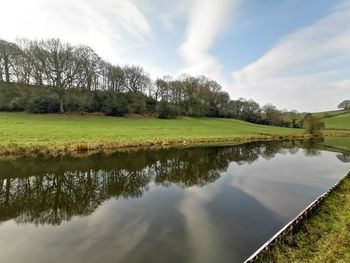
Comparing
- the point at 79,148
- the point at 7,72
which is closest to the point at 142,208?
the point at 79,148

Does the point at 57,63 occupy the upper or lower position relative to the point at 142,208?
upper

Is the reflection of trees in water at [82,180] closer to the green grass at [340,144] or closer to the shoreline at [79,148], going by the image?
the shoreline at [79,148]

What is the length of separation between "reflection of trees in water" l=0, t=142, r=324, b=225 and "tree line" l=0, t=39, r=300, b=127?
1168 inches

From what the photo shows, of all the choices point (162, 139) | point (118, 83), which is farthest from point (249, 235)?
point (118, 83)

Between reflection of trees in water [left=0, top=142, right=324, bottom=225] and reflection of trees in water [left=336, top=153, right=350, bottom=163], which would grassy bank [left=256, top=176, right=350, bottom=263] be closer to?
reflection of trees in water [left=0, top=142, right=324, bottom=225]

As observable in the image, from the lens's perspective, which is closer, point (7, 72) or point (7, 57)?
point (7, 57)

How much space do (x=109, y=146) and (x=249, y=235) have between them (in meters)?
17.5

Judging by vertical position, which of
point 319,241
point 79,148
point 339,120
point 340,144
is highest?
point 339,120

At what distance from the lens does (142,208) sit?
9484 mm

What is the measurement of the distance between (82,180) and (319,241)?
35.4 ft

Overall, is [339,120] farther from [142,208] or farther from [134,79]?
[142,208]

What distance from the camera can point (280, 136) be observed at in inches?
1966

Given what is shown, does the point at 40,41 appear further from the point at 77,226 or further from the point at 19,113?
the point at 77,226

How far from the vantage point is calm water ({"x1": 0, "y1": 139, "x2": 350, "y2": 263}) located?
6.37 m
